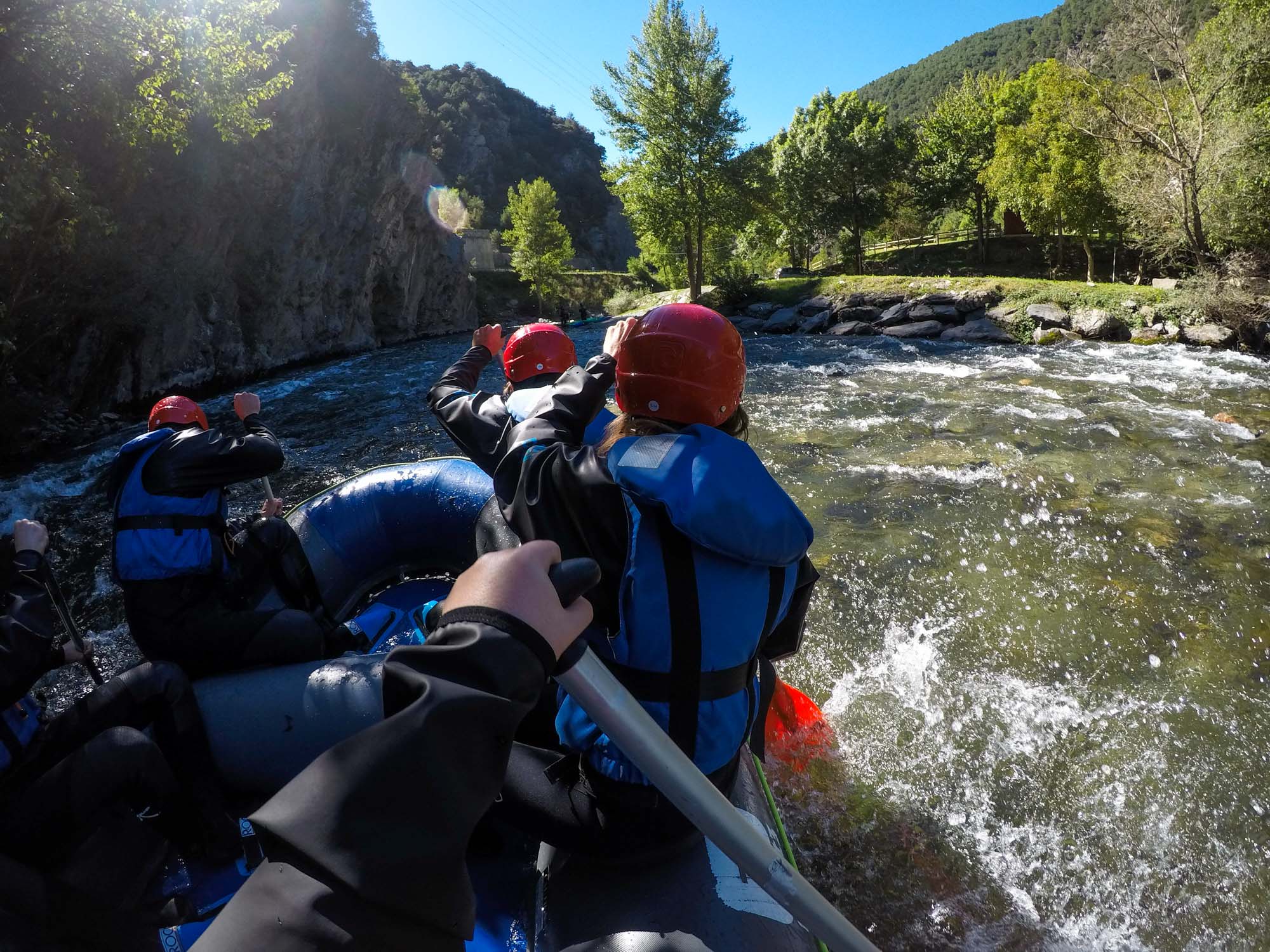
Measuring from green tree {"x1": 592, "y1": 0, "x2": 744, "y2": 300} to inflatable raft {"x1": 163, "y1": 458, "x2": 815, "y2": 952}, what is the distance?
31.7m

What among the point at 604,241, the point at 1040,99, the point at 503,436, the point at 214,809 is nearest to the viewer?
the point at 214,809

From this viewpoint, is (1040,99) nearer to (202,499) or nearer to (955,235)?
(955,235)

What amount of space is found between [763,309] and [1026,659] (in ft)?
86.7

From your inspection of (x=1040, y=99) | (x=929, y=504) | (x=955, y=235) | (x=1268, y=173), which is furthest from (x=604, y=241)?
(x=929, y=504)

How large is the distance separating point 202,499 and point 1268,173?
24.9 metres

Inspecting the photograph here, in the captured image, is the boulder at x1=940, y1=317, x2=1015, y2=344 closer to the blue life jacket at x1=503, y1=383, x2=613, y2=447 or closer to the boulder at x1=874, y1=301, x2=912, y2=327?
the boulder at x1=874, y1=301, x2=912, y2=327

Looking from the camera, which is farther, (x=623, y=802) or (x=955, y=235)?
(x=955, y=235)

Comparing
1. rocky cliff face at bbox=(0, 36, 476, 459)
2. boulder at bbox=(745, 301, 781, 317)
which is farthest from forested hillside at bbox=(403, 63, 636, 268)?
boulder at bbox=(745, 301, 781, 317)

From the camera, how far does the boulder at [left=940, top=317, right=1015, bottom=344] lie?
19844mm

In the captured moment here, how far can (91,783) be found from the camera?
224 cm

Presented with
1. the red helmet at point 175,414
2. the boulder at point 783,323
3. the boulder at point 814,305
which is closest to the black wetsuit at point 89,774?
the red helmet at point 175,414

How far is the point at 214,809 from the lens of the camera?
261cm

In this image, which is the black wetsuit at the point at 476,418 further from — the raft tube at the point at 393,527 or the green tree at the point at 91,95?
the green tree at the point at 91,95

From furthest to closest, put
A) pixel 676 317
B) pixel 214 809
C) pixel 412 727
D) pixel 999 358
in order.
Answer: pixel 999 358
pixel 214 809
pixel 676 317
pixel 412 727
